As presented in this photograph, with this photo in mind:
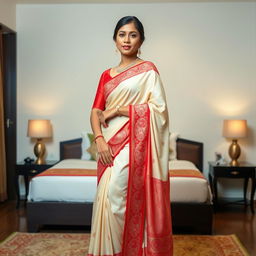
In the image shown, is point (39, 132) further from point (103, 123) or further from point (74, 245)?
point (103, 123)

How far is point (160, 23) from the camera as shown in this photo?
5.32 metres

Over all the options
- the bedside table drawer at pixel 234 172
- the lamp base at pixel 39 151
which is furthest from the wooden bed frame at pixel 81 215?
the lamp base at pixel 39 151

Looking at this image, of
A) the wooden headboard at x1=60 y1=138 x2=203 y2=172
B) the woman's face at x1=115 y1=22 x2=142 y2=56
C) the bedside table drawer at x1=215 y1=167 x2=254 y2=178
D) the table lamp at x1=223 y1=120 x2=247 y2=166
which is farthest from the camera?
the wooden headboard at x1=60 y1=138 x2=203 y2=172

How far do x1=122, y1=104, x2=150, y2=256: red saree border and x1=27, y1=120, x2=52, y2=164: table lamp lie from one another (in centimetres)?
311

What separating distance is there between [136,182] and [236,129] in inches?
122

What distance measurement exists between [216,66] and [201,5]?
86 centimetres

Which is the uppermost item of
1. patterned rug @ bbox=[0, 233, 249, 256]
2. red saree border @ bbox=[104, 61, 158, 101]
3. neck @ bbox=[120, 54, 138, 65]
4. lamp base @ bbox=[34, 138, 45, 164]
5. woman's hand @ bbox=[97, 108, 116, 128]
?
neck @ bbox=[120, 54, 138, 65]

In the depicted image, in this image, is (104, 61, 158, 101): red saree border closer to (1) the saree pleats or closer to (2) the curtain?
(1) the saree pleats

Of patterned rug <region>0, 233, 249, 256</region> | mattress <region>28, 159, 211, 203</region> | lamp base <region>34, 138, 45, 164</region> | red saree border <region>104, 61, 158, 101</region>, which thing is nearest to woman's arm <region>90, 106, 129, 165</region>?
red saree border <region>104, 61, 158, 101</region>

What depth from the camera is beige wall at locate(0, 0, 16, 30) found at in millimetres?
4992

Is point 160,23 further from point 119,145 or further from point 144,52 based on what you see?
point 119,145

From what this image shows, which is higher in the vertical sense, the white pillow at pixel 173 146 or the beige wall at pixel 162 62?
the beige wall at pixel 162 62

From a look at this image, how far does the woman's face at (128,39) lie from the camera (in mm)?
2219

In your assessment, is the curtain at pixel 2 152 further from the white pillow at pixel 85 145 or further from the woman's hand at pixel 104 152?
the woman's hand at pixel 104 152
